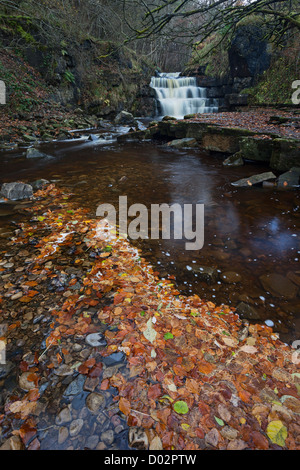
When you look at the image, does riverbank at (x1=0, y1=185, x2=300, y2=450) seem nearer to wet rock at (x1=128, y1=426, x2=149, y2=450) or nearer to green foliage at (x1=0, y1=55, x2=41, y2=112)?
wet rock at (x1=128, y1=426, x2=149, y2=450)

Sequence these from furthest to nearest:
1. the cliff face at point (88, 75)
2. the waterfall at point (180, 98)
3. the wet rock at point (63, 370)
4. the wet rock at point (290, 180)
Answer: the waterfall at point (180, 98), the cliff face at point (88, 75), the wet rock at point (290, 180), the wet rock at point (63, 370)

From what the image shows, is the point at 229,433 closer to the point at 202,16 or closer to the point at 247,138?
the point at 202,16

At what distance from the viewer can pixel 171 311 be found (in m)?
2.24

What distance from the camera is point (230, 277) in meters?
2.80

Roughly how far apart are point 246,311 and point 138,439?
59.0 inches

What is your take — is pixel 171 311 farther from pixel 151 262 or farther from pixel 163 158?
pixel 163 158

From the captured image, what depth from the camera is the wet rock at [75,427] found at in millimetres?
1349

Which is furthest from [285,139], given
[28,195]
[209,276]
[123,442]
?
[123,442]

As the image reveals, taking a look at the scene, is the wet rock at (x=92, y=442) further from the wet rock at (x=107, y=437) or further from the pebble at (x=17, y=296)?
the pebble at (x=17, y=296)

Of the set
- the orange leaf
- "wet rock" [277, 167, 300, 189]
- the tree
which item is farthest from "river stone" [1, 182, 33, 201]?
"wet rock" [277, 167, 300, 189]

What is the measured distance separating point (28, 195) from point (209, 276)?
164 inches

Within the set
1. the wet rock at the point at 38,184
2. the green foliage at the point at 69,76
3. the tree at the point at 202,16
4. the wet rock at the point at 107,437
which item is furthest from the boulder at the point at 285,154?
the green foliage at the point at 69,76

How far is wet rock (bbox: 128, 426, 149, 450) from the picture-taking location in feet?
4.27

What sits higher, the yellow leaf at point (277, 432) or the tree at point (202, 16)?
the tree at point (202, 16)
